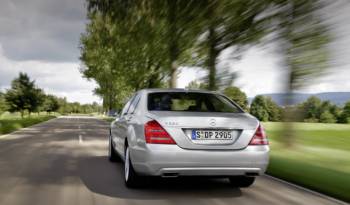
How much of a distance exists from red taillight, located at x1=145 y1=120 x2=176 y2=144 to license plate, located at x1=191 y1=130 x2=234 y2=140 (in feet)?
1.00

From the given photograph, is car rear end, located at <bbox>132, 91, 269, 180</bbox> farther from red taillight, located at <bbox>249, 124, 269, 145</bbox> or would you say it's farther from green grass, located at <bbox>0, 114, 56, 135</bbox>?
green grass, located at <bbox>0, 114, 56, 135</bbox>

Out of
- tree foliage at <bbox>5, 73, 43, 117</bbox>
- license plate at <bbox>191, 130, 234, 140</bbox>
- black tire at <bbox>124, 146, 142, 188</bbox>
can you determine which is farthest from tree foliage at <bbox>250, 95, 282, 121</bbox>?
license plate at <bbox>191, 130, 234, 140</bbox>

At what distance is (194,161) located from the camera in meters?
5.25

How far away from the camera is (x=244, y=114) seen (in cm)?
595

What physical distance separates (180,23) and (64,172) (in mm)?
6595

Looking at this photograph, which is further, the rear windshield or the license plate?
the rear windshield

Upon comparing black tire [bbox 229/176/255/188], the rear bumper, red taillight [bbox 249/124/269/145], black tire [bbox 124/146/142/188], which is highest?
red taillight [bbox 249/124/269/145]

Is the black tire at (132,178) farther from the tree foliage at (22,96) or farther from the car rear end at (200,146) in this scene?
the tree foliage at (22,96)

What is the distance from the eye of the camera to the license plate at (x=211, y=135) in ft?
17.6

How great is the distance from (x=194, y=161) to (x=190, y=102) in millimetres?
1844

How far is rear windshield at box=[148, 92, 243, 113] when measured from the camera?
20.3ft

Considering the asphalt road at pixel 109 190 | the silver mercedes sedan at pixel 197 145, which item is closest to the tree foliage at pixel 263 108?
the asphalt road at pixel 109 190

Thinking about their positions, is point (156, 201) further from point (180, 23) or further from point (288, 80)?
point (180, 23)

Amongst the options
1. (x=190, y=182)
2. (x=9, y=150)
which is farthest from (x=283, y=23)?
(x=9, y=150)
